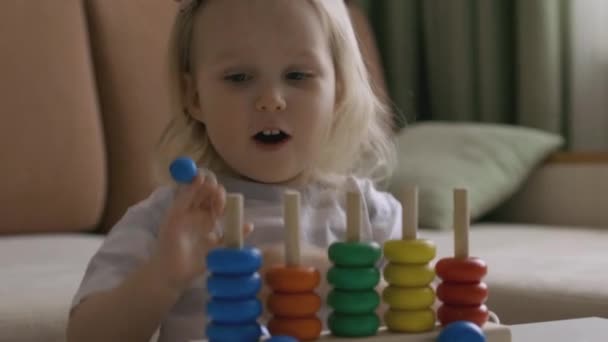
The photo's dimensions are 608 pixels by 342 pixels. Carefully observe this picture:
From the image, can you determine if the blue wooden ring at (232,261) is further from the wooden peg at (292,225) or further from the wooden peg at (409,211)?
the wooden peg at (409,211)

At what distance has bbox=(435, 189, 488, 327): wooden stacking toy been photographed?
0.83m

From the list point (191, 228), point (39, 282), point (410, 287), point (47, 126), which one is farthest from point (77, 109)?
point (410, 287)

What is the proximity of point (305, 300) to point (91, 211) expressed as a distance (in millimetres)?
1296

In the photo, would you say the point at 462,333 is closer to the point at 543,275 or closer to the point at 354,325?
the point at 354,325

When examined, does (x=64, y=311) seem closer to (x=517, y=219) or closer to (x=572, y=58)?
(x=517, y=219)

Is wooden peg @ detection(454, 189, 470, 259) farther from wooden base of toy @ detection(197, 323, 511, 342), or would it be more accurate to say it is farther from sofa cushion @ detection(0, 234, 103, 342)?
sofa cushion @ detection(0, 234, 103, 342)

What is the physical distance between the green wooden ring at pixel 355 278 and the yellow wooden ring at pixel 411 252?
30mm

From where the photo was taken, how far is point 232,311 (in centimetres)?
75

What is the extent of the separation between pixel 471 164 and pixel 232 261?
5.27ft

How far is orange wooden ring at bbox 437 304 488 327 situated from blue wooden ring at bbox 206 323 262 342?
183 mm

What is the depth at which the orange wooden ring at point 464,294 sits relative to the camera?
0.83 metres

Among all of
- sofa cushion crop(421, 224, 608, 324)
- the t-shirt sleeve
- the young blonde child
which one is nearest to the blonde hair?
the young blonde child

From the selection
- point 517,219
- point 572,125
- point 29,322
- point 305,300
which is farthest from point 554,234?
point 305,300

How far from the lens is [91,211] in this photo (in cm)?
200
